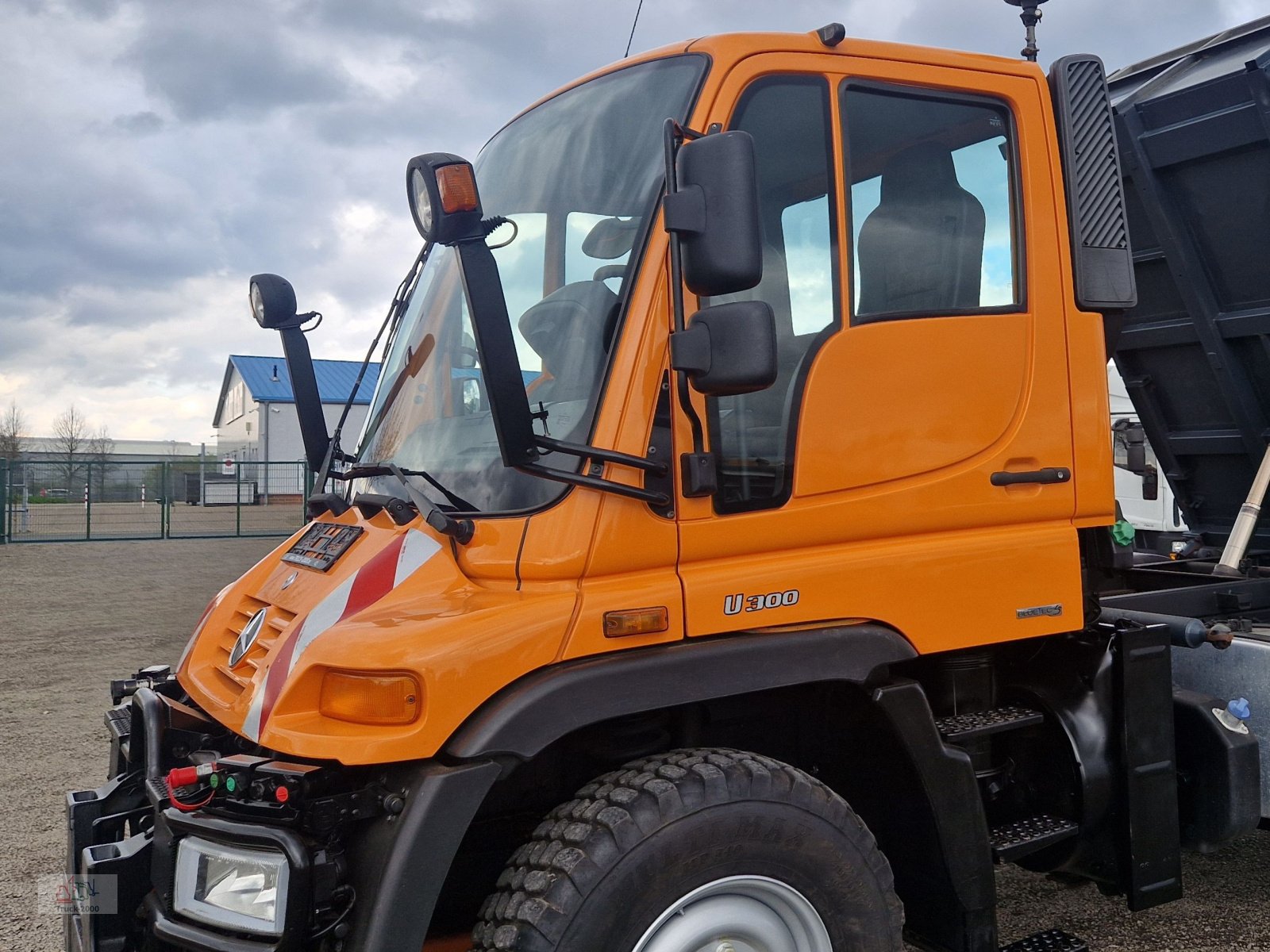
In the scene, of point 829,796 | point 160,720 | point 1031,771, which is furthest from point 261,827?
point 1031,771

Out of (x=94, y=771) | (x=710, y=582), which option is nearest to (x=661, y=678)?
(x=710, y=582)

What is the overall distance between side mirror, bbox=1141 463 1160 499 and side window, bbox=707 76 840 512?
2.87m

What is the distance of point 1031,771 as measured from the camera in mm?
3281

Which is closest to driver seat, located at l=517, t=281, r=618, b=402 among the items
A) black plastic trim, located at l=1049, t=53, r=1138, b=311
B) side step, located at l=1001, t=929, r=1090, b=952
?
black plastic trim, located at l=1049, t=53, r=1138, b=311

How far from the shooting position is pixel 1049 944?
307 cm

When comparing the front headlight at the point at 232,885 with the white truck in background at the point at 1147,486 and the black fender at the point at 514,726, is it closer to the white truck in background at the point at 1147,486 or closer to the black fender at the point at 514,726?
the black fender at the point at 514,726

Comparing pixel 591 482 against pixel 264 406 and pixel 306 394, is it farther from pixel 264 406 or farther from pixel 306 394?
pixel 264 406

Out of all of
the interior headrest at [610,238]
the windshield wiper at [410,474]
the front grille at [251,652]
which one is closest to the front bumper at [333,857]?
the front grille at [251,652]

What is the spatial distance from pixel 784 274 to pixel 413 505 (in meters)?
1.11

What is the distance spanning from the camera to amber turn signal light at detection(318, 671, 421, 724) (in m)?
2.21

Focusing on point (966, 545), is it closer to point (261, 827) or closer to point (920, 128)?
point (920, 128)

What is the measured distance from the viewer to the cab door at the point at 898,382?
262 cm

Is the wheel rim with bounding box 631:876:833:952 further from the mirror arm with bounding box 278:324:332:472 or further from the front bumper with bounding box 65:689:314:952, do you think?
the mirror arm with bounding box 278:324:332:472

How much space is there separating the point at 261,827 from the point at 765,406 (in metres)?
1.49
